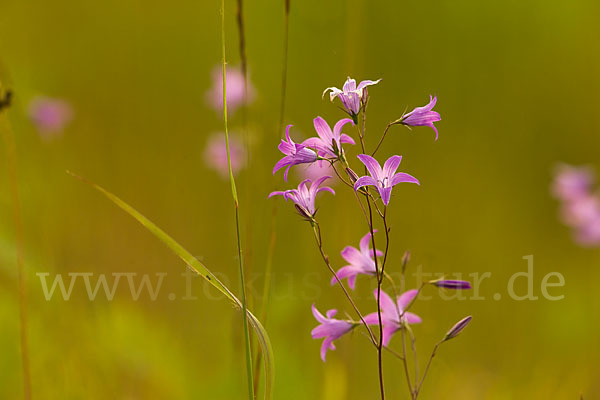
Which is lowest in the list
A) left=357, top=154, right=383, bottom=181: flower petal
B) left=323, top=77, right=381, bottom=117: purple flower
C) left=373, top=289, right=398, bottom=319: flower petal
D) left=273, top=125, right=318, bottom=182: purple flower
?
left=373, top=289, right=398, bottom=319: flower petal

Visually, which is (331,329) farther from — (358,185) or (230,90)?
(230,90)

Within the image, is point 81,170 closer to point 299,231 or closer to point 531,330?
point 299,231

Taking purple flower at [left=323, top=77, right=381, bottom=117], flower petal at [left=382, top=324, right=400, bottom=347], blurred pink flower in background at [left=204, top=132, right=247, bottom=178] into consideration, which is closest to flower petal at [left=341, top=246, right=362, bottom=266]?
flower petal at [left=382, top=324, right=400, bottom=347]

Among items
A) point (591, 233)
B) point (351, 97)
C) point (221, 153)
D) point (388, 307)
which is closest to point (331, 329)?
point (388, 307)

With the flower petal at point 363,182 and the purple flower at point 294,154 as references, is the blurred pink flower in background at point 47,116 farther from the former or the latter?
the flower petal at point 363,182

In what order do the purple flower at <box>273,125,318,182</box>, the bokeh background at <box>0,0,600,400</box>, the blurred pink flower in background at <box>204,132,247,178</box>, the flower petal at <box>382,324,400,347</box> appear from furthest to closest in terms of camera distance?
the blurred pink flower in background at <box>204,132,247,178</box>
the bokeh background at <box>0,0,600,400</box>
the flower petal at <box>382,324,400,347</box>
the purple flower at <box>273,125,318,182</box>

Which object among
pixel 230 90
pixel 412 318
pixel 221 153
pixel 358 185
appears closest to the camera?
pixel 358 185

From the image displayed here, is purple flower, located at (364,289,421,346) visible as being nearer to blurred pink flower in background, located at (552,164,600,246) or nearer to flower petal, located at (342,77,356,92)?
flower petal, located at (342,77,356,92)

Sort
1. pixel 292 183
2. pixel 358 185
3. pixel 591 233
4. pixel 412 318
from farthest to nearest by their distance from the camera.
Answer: pixel 292 183 < pixel 591 233 < pixel 412 318 < pixel 358 185
